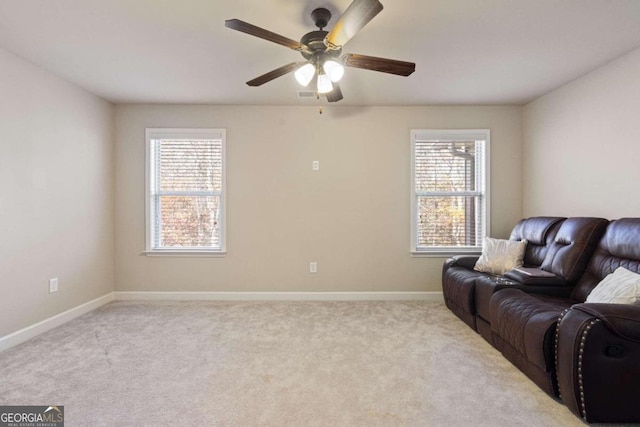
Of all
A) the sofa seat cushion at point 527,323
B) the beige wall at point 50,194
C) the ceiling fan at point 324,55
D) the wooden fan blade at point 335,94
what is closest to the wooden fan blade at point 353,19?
the ceiling fan at point 324,55

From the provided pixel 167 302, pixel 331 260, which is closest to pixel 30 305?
pixel 167 302

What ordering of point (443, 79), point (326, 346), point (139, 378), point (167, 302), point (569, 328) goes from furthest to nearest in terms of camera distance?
point (167, 302) → point (443, 79) → point (326, 346) → point (139, 378) → point (569, 328)

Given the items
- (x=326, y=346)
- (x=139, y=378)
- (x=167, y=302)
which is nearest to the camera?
(x=139, y=378)

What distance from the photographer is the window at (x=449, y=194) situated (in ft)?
13.1

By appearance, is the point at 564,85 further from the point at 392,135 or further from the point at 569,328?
the point at 569,328

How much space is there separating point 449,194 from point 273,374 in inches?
122

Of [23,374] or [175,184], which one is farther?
[175,184]

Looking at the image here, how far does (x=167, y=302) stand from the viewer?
386cm

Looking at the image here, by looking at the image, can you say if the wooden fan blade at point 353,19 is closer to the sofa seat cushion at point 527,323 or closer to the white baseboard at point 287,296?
the sofa seat cushion at point 527,323

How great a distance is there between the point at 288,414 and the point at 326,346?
2.92 feet

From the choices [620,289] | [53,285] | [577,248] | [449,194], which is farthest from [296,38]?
[53,285]

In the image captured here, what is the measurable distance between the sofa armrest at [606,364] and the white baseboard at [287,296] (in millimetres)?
2302

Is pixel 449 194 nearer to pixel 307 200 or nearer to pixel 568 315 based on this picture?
pixel 307 200

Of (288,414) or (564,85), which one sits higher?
(564,85)
